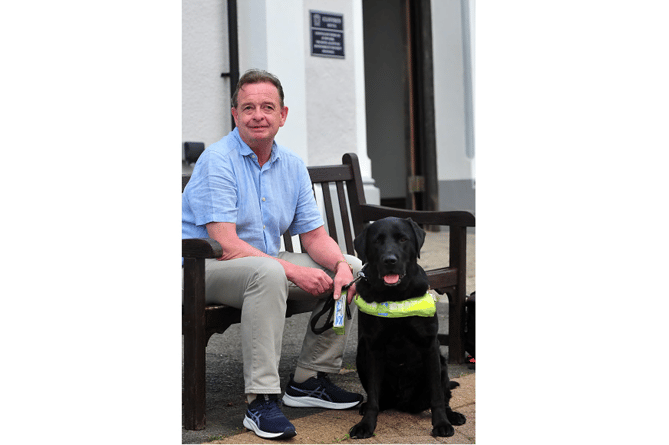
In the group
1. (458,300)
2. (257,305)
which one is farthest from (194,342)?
(458,300)

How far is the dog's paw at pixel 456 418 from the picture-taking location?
102 inches

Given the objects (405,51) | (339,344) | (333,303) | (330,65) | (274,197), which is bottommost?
(339,344)

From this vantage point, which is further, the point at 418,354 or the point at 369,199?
the point at 369,199

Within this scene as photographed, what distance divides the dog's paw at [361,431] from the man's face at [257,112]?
117cm

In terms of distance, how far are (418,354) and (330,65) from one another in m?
3.92

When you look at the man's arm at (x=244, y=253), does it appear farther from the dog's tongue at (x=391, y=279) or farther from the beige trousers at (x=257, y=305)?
the dog's tongue at (x=391, y=279)

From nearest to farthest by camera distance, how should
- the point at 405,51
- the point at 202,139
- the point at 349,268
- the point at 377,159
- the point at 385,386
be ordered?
the point at 385,386 → the point at 349,268 → the point at 202,139 → the point at 405,51 → the point at 377,159

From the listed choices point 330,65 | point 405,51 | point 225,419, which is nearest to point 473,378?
point 225,419

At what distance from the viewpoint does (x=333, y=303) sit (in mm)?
2816

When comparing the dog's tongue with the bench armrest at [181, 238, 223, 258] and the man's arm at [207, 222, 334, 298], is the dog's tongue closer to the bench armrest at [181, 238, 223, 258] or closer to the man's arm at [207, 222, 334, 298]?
the man's arm at [207, 222, 334, 298]

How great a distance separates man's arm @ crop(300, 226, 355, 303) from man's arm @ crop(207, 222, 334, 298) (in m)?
0.09

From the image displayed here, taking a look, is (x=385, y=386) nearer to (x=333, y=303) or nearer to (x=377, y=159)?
(x=333, y=303)

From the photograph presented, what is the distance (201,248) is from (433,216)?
137 centimetres

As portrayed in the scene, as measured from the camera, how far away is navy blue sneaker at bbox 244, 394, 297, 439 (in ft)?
7.88
